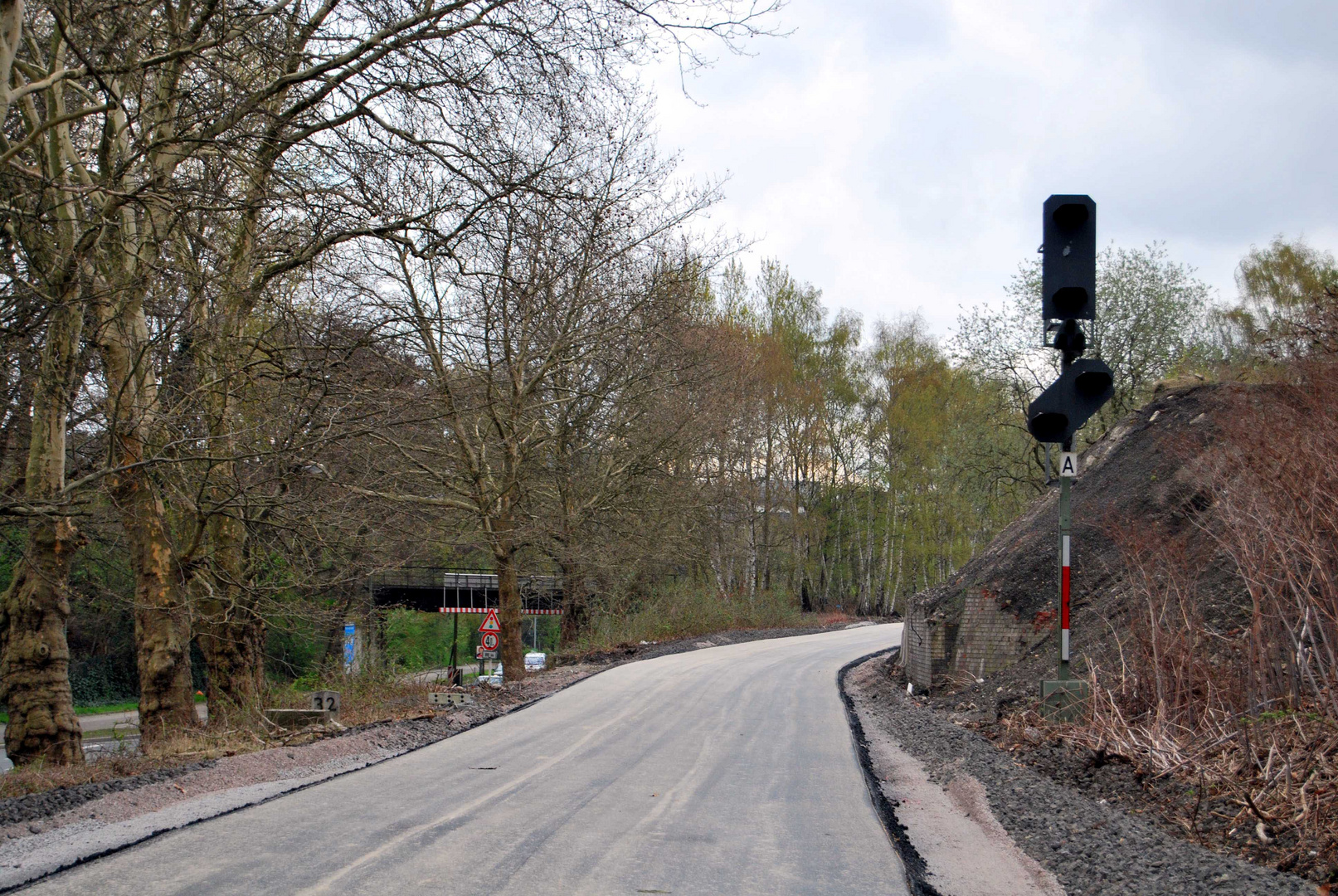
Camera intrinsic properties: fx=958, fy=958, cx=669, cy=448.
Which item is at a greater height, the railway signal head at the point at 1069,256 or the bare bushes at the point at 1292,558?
the railway signal head at the point at 1069,256

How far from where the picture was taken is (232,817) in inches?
243

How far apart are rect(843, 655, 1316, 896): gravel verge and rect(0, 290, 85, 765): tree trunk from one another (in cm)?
891

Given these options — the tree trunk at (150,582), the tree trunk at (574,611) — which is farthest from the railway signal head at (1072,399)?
the tree trunk at (574,611)

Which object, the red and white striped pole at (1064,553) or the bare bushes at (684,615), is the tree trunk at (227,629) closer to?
the red and white striped pole at (1064,553)

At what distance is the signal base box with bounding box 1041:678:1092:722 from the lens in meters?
9.43

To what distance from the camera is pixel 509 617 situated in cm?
2038

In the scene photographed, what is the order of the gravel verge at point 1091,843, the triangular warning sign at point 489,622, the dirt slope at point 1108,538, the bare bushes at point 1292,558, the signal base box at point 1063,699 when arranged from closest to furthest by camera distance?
1. the gravel verge at point 1091,843
2. the bare bushes at point 1292,558
3. the signal base box at point 1063,699
4. the dirt slope at point 1108,538
5. the triangular warning sign at point 489,622

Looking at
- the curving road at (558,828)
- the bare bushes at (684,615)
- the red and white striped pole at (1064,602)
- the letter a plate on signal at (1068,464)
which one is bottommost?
the bare bushes at (684,615)

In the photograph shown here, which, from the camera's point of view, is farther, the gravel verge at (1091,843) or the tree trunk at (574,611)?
the tree trunk at (574,611)

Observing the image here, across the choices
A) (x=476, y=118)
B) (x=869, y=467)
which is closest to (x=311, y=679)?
(x=476, y=118)

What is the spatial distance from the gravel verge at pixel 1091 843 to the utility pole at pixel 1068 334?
5.67 feet

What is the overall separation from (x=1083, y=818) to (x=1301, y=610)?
238cm

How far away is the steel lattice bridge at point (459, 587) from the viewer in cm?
2144

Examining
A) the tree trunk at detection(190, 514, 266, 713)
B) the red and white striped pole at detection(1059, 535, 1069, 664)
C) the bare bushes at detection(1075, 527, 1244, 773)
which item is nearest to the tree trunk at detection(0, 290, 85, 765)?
the tree trunk at detection(190, 514, 266, 713)
